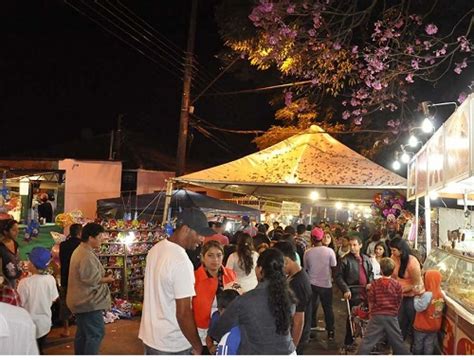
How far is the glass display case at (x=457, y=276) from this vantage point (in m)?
6.32

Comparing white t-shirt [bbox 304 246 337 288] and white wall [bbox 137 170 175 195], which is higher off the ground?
white wall [bbox 137 170 175 195]

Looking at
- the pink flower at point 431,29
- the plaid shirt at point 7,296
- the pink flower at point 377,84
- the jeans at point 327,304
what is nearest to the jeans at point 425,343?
the jeans at point 327,304

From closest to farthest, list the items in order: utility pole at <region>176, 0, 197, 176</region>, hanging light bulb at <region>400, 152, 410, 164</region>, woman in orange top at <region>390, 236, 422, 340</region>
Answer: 1. woman in orange top at <region>390, 236, 422, 340</region>
2. hanging light bulb at <region>400, 152, 410, 164</region>
3. utility pole at <region>176, 0, 197, 176</region>

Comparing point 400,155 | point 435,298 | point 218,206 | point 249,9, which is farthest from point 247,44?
point 435,298

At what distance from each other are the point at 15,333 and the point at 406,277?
618 centimetres

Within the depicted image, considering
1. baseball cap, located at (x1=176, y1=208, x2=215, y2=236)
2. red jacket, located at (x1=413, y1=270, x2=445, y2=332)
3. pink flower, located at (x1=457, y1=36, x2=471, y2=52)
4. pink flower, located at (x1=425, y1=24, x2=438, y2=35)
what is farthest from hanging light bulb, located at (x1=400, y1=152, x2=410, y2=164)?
baseball cap, located at (x1=176, y1=208, x2=215, y2=236)

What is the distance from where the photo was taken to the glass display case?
6317 mm

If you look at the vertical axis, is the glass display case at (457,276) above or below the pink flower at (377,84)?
below

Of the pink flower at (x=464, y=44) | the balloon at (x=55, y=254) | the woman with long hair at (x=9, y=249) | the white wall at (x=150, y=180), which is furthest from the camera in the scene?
the white wall at (x=150, y=180)

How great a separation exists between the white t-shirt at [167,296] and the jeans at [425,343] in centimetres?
413

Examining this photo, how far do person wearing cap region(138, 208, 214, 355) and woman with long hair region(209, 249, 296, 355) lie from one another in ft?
0.99

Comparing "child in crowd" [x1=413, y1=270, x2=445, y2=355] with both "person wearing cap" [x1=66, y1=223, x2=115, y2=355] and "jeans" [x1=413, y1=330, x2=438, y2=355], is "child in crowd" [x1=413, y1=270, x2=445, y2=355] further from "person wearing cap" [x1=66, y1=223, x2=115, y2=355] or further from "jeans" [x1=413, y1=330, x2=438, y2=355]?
"person wearing cap" [x1=66, y1=223, x2=115, y2=355]

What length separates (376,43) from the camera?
1280cm

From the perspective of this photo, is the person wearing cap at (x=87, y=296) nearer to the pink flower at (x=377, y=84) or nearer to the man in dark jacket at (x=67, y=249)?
the man in dark jacket at (x=67, y=249)
